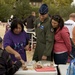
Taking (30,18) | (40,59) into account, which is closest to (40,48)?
(40,59)

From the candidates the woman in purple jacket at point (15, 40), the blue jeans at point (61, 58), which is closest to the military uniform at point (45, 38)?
the blue jeans at point (61, 58)

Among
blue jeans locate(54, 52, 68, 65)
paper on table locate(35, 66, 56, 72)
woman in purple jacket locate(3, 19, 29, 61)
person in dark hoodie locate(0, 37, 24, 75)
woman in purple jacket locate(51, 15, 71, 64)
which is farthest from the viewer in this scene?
blue jeans locate(54, 52, 68, 65)

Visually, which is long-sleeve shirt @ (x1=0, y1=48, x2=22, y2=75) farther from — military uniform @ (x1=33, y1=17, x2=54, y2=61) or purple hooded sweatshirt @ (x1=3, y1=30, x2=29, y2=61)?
military uniform @ (x1=33, y1=17, x2=54, y2=61)

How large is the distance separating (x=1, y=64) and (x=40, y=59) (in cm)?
158

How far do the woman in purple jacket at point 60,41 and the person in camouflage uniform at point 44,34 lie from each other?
0.33 feet

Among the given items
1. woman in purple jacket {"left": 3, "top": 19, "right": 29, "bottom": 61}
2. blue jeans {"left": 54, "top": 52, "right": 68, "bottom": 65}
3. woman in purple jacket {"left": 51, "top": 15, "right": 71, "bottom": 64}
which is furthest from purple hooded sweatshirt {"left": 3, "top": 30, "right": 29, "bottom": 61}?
blue jeans {"left": 54, "top": 52, "right": 68, "bottom": 65}

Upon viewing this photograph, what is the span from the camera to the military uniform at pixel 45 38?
5.00 meters

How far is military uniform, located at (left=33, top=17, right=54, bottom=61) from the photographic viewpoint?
16.4 ft

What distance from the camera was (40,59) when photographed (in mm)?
5344

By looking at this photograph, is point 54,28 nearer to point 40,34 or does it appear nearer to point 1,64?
point 40,34

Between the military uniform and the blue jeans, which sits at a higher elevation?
the military uniform

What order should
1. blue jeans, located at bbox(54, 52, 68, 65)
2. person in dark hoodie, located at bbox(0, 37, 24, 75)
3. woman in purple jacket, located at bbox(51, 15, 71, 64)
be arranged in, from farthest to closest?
1. blue jeans, located at bbox(54, 52, 68, 65)
2. woman in purple jacket, located at bbox(51, 15, 71, 64)
3. person in dark hoodie, located at bbox(0, 37, 24, 75)

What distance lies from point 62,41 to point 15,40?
32.2 inches

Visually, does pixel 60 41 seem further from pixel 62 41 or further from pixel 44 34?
pixel 44 34
